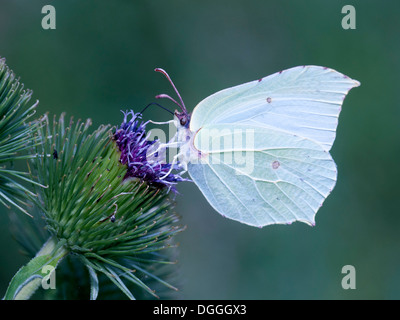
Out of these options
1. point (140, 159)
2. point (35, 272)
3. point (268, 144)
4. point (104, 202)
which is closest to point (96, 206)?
point (104, 202)

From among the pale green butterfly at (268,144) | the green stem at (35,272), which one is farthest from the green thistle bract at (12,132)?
the pale green butterfly at (268,144)

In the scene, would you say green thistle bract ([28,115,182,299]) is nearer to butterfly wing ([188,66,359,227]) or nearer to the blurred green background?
butterfly wing ([188,66,359,227])

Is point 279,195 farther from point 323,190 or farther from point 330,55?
point 330,55

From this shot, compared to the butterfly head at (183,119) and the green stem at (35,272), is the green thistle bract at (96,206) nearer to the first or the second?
the green stem at (35,272)

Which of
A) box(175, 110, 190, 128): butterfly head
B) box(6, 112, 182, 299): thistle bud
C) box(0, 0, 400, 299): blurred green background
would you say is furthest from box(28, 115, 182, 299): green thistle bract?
box(0, 0, 400, 299): blurred green background

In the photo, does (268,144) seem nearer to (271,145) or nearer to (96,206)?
(271,145)
